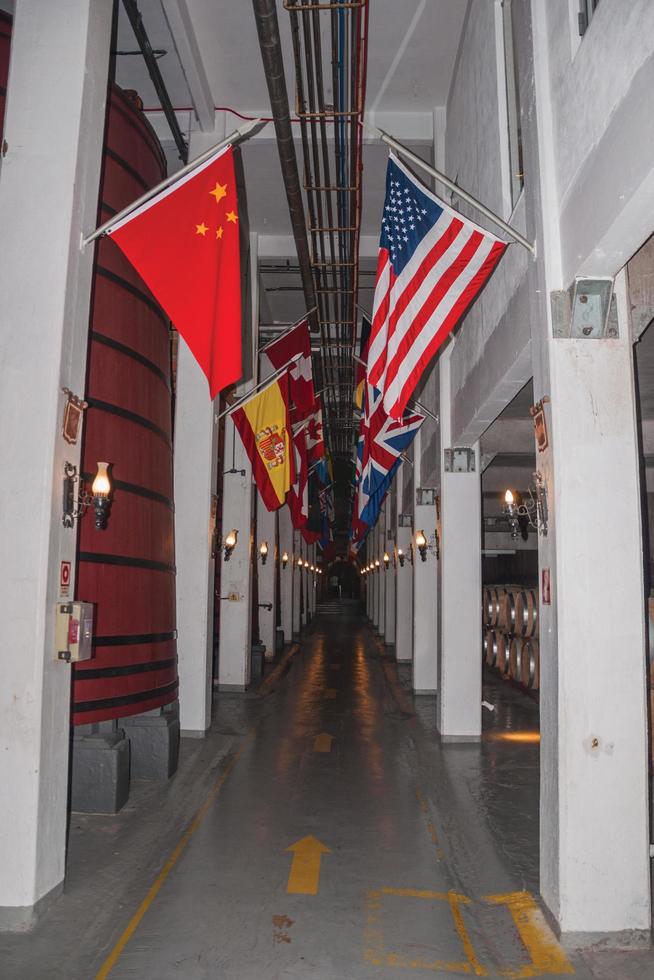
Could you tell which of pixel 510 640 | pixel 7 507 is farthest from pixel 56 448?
pixel 510 640

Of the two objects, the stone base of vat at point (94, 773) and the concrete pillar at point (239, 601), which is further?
the concrete pillar at point (239, 601)

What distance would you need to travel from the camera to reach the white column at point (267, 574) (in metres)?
18.8

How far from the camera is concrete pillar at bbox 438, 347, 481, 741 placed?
9984mm

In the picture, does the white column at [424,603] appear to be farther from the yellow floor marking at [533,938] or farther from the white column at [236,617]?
the yellow floor marking at [533,938]

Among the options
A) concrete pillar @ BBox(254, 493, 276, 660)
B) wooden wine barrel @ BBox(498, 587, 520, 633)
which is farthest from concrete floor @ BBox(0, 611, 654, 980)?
concrete pillar @ BBox(254, 493, 276, 660)

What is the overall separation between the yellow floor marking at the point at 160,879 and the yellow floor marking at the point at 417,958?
1.52 metres

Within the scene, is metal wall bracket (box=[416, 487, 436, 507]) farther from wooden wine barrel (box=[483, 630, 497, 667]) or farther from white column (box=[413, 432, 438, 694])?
wooden wine barrel (box=[483, 630, 497, 667])

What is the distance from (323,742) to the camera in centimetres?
991

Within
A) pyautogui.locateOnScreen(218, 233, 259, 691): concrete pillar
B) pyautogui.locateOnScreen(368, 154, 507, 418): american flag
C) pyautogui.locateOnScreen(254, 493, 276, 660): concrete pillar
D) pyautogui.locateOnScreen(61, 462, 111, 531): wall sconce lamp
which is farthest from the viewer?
pyautogui.locateOnScreen(254, 493, 276, 660): concrete pillar

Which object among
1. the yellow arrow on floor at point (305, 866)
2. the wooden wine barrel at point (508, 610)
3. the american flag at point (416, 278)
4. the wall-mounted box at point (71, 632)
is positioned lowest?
the yellow arrow on floor at point (305, 866)

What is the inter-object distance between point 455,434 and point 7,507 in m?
6.56

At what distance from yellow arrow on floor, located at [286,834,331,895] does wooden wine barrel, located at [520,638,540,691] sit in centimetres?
736

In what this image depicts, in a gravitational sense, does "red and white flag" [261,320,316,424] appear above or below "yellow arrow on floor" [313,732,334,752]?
above

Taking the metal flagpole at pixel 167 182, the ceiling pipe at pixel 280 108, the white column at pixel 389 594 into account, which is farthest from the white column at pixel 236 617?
the white column at pixel 389 594
